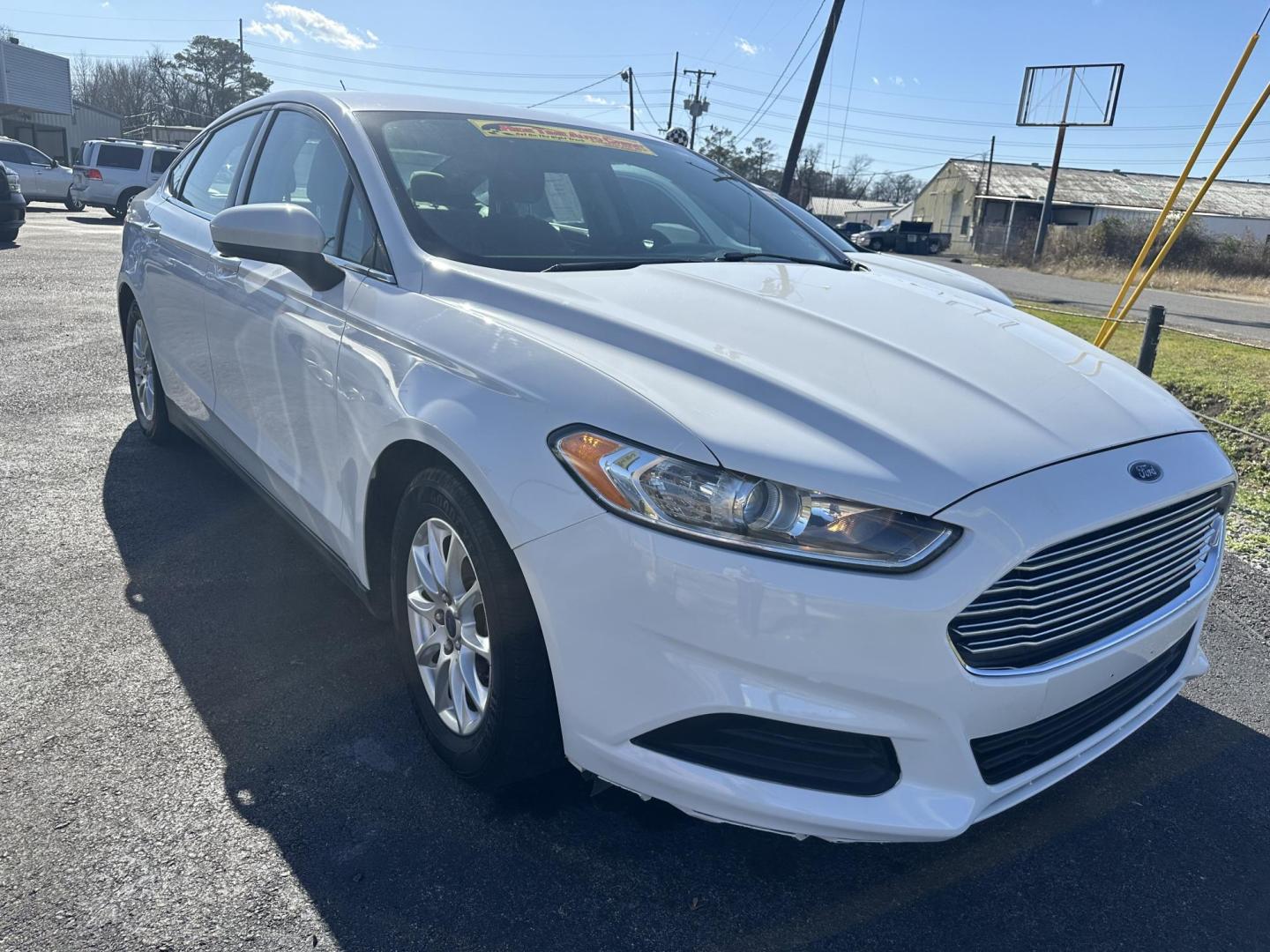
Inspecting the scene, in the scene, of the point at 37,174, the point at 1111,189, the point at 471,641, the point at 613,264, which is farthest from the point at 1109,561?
the point at 1111,189

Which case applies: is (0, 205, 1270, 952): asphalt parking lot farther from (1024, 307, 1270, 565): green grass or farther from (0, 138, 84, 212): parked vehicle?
(0, 138, 84, 212): parked vehicle

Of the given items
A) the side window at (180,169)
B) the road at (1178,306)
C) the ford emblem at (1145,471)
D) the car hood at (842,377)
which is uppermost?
the side window at (180,169)

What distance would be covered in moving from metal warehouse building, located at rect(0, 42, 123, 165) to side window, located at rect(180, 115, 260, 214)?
43409 mm

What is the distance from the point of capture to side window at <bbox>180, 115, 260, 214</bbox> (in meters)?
3.84

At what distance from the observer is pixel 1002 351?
95.7 inches

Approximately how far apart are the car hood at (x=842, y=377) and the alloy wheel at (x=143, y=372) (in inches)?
119

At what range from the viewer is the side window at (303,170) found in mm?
2939

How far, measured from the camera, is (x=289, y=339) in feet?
9.62

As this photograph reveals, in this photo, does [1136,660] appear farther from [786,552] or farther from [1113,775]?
[786,552]

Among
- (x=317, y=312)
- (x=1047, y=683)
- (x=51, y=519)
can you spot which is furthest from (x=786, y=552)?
(x=51, y=519)

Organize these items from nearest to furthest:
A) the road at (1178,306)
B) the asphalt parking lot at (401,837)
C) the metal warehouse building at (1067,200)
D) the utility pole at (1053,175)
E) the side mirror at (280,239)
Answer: the asphalt parking lot at (401,837)
the side mirror at (280,239)
the road at (1178,306)
the utility pole at (1053,175)
the metal warehouse building at (1067,200)

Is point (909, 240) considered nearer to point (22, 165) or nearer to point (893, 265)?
point (22, 165)

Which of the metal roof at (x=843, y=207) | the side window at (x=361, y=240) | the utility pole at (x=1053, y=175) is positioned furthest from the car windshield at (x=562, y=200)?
the metal roof at (x=843, y=207)

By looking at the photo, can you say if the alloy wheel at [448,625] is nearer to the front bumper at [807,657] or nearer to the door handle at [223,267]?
the front bumper at [807,657]
